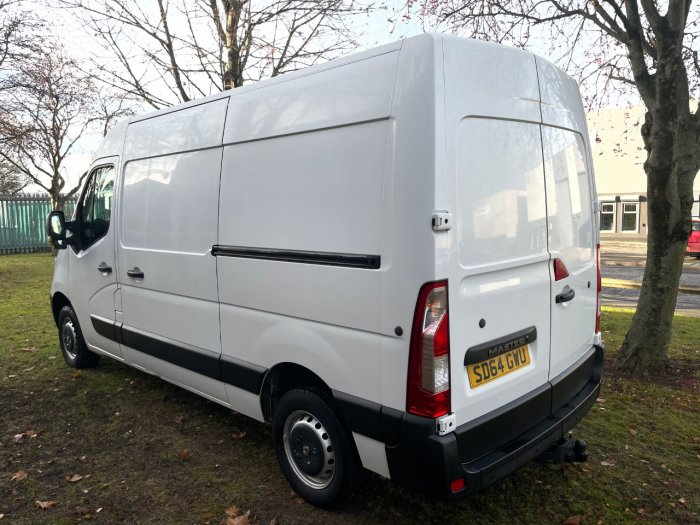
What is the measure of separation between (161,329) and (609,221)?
124ft

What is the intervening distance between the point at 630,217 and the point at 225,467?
3796 cm

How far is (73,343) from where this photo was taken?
567cm

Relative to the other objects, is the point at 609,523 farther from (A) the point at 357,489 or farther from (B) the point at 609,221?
(B) the point at 609,221

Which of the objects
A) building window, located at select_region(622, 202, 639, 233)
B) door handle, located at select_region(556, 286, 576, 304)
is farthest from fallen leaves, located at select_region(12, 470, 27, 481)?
building window, located at select_region(622, 202, 639, 233)

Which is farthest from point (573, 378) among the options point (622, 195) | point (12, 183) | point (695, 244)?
point (12, 183)

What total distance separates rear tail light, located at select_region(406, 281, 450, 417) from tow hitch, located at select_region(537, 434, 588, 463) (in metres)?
1.07

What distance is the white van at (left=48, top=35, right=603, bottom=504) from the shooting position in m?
2.37

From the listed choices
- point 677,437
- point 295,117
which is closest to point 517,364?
point 295,117

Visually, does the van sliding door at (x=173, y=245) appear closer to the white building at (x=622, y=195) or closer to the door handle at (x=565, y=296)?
the door handle at (x=565, y=296)

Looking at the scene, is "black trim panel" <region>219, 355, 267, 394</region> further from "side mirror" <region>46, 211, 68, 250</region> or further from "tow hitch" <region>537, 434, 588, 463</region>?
"side mirror" <region>46, 211, 68, 250</region>

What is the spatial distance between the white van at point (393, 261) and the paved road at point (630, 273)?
28.3ft

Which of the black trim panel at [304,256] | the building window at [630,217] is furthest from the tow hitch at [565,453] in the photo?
the building window at [630,217]

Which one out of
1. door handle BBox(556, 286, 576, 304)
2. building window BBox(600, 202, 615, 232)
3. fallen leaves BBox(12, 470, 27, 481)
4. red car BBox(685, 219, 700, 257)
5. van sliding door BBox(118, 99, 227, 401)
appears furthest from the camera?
building window BBox(600, 202, 615, 232)

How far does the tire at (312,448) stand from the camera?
2.83m
